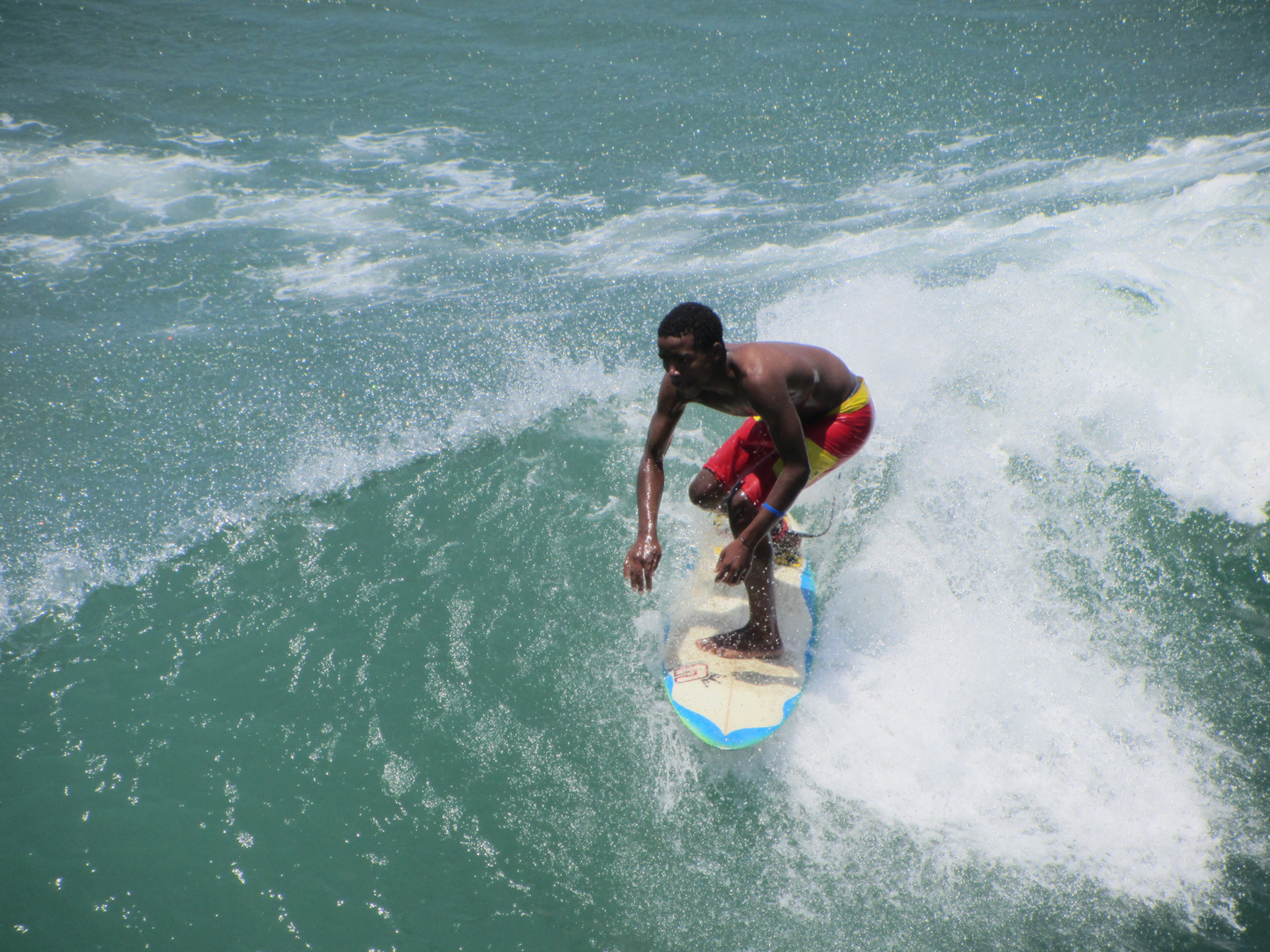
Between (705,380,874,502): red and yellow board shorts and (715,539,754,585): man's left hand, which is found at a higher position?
(705,380,874,502): red and yellow board shorts

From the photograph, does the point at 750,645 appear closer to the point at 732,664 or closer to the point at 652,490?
the point at 732,664

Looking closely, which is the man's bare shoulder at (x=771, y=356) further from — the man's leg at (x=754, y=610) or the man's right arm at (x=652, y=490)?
the man's leg at (x=754, y=610)

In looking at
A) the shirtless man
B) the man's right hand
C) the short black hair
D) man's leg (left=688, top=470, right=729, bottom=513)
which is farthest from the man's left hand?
the short black hair

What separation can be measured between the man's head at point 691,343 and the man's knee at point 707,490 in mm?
1064

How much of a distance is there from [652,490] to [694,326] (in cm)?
95

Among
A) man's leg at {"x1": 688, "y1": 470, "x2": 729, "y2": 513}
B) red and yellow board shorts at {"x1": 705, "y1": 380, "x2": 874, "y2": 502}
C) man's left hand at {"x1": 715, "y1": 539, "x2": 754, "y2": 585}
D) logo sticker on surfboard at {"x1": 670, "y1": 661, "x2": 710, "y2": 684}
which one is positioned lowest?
logo sticker on surfboard at {"x1": 670, "y1": 661, "x2": 710, "y2": 684}

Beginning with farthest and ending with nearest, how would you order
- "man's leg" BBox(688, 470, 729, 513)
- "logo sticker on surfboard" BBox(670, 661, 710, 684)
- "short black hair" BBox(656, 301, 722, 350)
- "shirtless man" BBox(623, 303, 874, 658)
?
"man's leg" BBox(688, 470, 729, 513), "logo sticker on surfboard" BBox(670, 661, 710, 684), "shirtless man" BBox(623, 303, 874, 658), "short black hair" BBox(656, 301, 722, 350)

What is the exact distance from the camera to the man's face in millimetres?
2912

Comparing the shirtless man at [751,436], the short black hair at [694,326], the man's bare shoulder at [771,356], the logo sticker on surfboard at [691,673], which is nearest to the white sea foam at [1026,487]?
the logo sticker on surfboard at [691,673]

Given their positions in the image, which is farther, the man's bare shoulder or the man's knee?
the man's knee

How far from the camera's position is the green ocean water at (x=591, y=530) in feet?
10.5

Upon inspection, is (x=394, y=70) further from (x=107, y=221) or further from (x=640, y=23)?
(x=107, y=221)

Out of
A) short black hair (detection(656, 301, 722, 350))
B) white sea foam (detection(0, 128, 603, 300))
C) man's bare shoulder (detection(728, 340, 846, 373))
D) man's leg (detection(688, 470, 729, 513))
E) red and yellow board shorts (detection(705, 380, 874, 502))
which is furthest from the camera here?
white sea foam (detection(0, 128, 603, 300))

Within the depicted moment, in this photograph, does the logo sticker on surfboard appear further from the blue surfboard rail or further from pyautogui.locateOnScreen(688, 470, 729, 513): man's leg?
pyautogui.locateOnScreen(688, 470, 729, 513): man's leg
